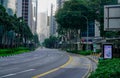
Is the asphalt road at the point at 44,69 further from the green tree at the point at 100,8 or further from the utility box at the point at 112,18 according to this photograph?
the green tree at the point at 100,8

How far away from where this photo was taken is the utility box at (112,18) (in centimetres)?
1126

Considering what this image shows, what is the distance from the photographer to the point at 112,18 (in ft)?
37.3

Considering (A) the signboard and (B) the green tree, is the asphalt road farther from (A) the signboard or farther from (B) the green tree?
(B) the green tree

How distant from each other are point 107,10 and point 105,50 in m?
7.23

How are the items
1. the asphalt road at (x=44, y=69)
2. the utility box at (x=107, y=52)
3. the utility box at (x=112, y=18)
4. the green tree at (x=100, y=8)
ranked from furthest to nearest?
the green tree at (x=100, y=8), the asphalt road at (x=44, y=69), the utility box at (x=107, y=52), the utility box at (x=112, y=18)

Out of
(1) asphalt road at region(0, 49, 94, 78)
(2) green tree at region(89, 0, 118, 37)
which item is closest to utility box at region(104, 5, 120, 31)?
(1) asphalt road at region(0, 49, 94, 78)

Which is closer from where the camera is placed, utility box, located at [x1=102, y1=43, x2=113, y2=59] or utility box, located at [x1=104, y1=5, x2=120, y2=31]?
utility box, located at [x1=104, y1=5, x2=120, y2=31]

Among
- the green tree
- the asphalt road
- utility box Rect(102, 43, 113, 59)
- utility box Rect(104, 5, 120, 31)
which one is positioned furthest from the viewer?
the green tree

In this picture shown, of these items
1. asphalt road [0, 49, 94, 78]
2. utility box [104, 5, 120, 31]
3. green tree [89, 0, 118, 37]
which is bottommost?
asphalt road [0, 49, 94, 78]

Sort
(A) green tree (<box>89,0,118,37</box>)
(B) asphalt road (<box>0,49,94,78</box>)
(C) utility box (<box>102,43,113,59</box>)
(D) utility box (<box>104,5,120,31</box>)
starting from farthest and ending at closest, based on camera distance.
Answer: (A) green tree (<box>89,0,118,37</box>), (B) asphalt road (<box>0,49,94,78</box>), (C) utility box (<box>102,43,113,59</box>), (D) utility box (<box>104,5,120,31</box>)

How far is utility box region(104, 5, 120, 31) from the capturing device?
1126 centimetres

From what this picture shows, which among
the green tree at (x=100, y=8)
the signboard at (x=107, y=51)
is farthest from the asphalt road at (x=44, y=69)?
the green tree at (x=100, y=8)

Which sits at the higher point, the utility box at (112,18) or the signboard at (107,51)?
the utility box at (112,18)

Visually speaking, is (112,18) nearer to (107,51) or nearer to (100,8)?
(107,51)
